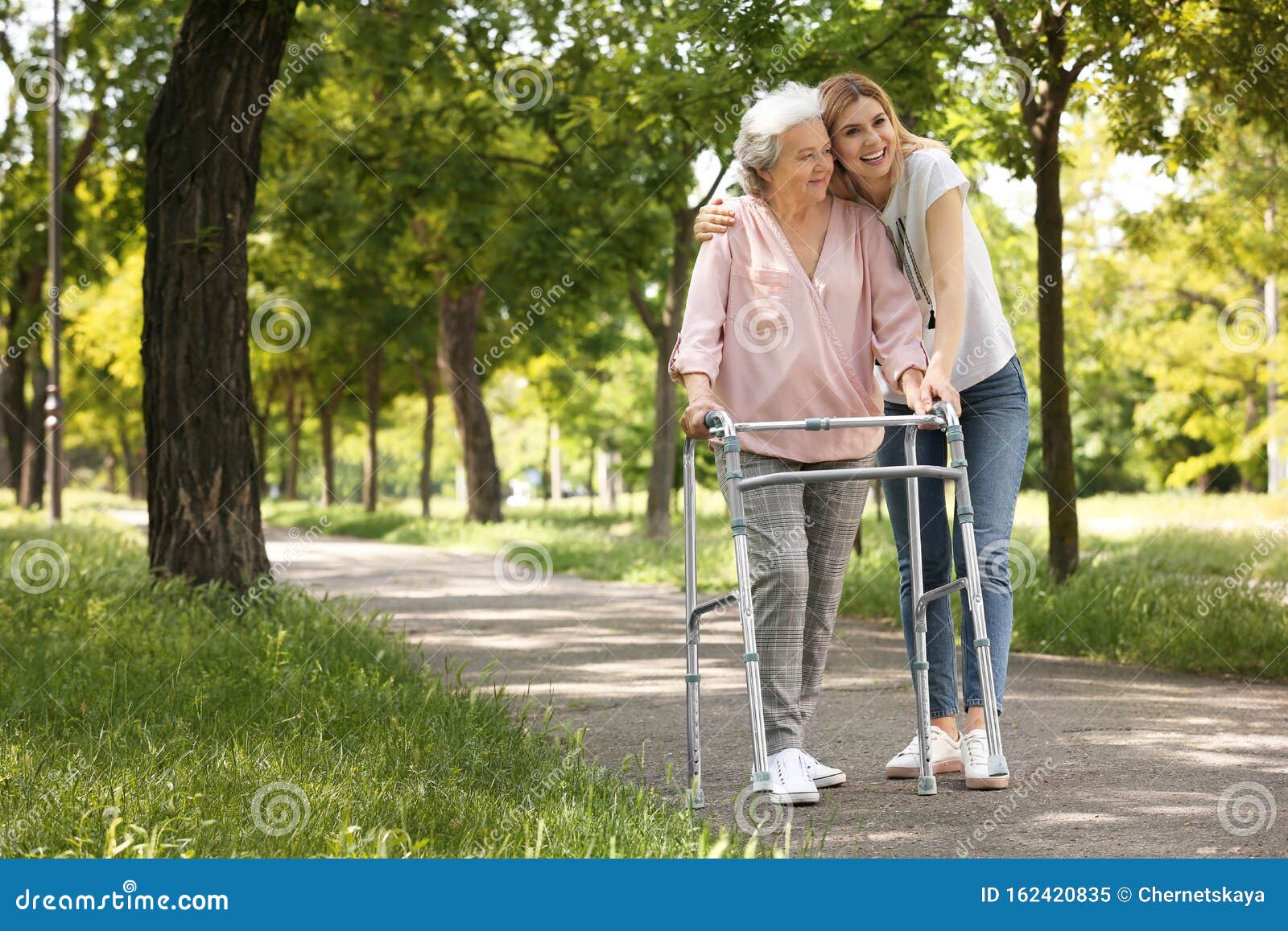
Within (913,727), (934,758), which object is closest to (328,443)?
(913,727)

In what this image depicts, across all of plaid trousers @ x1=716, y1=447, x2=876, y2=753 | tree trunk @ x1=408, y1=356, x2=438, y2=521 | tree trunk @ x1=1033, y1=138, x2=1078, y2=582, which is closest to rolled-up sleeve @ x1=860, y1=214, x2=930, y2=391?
plaid trousers @ x1=716, y1=447, x2=876, y2=753

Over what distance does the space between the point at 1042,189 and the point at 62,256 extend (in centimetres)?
1697

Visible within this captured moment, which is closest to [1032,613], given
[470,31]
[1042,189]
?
[1042,189]

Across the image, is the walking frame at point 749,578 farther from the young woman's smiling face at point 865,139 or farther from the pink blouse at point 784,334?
the young woman's smiling face at point 865,139

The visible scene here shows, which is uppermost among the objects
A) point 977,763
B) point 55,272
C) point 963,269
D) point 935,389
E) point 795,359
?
point 55,272

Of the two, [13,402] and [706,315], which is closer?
[706,315]

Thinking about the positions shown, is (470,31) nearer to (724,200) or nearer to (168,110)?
(168,110)

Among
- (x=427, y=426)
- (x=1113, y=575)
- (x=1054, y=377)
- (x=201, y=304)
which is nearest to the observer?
(x=201, y=304)

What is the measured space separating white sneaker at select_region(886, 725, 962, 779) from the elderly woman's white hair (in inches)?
75.6

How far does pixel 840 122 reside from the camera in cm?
451

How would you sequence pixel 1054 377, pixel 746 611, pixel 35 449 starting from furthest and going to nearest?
pixel 35 449 → pixel 1054 377 → pixel 746 611

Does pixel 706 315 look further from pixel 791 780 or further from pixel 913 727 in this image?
pixel 913 727

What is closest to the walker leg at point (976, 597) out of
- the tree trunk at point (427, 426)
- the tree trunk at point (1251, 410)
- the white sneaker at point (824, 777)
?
the white sneaker at point (824, 777)

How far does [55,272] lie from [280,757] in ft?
63.3
